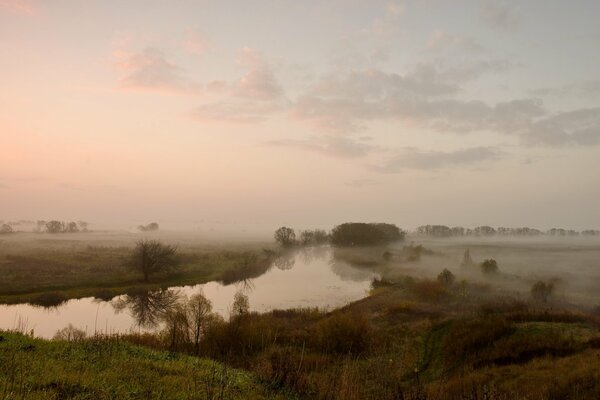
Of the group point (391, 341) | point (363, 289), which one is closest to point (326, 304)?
point (363, 289)

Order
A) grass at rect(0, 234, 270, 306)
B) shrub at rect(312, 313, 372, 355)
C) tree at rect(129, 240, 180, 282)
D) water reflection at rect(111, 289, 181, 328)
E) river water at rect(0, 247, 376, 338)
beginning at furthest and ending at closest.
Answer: tree at rect(129, 240, 180, 282), grass at rect(0, 234, 270, 306), water reflection at rect(111, 289, 181, 328), river water at rect(0, 247, 376, 338), shrub at rect(312, 313, 372, 355)

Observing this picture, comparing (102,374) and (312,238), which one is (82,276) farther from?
(312,238)

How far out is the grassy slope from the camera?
923cm

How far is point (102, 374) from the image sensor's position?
10703mm

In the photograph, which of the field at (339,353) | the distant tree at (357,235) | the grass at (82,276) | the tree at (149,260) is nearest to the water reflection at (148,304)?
the grass at (82,276)

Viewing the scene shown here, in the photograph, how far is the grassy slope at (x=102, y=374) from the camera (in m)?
9.23

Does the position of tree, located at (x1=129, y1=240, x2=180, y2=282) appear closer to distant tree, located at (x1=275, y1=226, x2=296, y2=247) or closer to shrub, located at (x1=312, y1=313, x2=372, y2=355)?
shrub, located at (x1=312, y1=313, x2=372, y2=355)

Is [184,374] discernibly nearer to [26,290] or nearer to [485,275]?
→ [26,290]

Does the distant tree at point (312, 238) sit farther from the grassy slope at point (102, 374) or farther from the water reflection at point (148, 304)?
the grassy slope at point (102, 374)

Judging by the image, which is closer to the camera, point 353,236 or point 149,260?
point 149,260

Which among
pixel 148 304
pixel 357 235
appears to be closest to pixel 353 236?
pixel 357 235

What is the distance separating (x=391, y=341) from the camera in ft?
96.1

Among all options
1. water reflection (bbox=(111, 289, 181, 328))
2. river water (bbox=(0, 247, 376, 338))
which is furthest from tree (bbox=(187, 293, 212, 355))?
water reflection (bbox=(111, 289, 181, 328))

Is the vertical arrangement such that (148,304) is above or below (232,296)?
above
